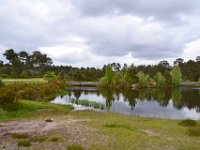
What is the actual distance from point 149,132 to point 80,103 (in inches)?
1605

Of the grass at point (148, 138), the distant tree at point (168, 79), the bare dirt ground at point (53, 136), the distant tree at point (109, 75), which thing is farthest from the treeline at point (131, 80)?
the bare dirt ground at point (53, 136)

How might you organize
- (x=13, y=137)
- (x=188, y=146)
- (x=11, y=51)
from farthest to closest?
(x=11, y=51), (x=13, y=137), (x=188, y=146)

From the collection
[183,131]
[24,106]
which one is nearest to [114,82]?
[24,106]

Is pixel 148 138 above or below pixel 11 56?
below

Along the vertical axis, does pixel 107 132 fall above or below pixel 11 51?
below

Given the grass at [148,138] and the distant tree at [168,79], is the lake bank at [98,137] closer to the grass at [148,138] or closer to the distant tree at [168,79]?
the grass at [148,138]

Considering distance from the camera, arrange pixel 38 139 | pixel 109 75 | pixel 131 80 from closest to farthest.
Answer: pixel 38 139 → pixel 109 75 → pixel 131 80

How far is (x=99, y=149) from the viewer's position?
18.1 metres

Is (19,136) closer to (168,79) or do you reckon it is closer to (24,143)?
(24,143)

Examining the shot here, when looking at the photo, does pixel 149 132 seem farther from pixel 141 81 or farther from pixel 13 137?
pixel 141 81

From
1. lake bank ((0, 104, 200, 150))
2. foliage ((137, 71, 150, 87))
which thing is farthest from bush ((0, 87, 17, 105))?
foliage ((137, 71, 150, 87))

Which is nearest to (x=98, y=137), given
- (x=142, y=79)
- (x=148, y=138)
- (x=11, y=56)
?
(x=148, y=138)

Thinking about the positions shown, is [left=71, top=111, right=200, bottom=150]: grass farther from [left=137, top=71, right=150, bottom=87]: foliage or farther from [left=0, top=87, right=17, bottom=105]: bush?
[left=137, top=71, right=150, bottom=87]: foliage

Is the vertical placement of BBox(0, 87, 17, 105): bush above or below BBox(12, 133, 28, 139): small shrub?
above
